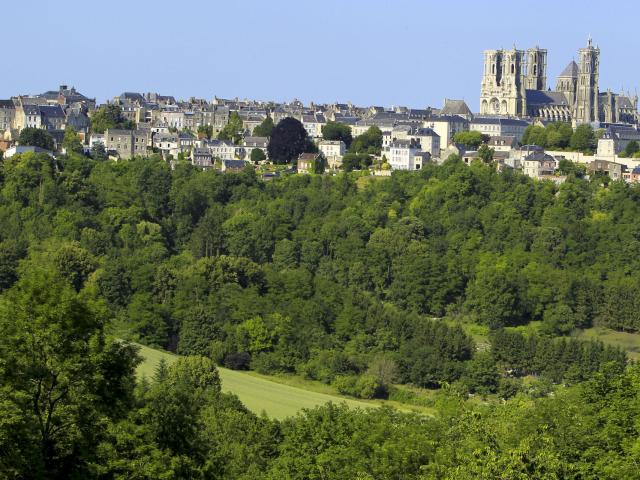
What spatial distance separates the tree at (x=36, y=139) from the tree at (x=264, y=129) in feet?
40.5

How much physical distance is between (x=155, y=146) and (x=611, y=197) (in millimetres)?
26597

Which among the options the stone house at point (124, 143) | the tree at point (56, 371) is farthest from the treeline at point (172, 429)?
the stone house at point (124, 143)

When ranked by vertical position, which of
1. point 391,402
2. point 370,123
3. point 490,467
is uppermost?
point 370,123

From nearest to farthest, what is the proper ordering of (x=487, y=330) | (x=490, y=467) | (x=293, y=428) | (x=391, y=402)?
1. (x=490, y=467)
2. (x=293, y=428)
3. (x=391, y=402)
4. (x=487, y=330)

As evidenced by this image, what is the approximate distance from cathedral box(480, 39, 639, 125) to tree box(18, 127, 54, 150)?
31.4 meters

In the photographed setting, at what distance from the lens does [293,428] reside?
91.2 feet

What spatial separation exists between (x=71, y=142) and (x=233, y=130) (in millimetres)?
10239

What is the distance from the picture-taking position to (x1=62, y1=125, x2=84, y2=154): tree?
80075 millimetres

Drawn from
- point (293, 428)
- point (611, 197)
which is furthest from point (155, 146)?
point (293, 428)

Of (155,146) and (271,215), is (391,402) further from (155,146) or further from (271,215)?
(155,146)

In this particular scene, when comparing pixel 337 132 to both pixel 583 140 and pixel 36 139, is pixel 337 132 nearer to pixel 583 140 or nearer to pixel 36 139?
pixel 583 140

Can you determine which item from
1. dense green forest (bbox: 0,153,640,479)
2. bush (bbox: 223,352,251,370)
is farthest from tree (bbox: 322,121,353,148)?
bush (bbox: 223,352,251,370)

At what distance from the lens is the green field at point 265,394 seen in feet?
134

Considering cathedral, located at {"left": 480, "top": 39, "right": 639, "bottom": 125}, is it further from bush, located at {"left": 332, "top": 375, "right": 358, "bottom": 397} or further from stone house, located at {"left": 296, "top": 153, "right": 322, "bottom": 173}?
bush, located at {"left": 332, "top": 375, "right": 358, "bottom": 397}
